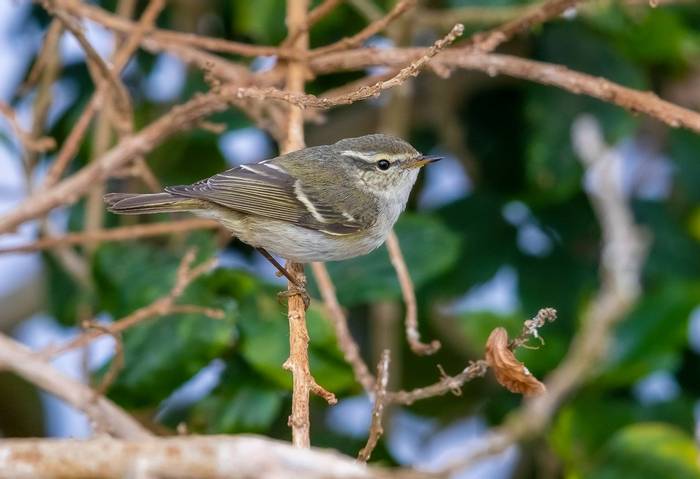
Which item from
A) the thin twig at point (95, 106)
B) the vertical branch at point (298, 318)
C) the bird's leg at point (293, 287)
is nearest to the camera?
the vertical branch at point (298, 318)

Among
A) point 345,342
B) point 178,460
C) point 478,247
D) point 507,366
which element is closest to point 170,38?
point 345,342

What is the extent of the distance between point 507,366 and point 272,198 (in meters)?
1.25

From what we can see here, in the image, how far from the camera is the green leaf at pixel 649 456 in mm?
3006

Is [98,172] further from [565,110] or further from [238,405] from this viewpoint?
[565,110]

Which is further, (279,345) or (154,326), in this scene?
(154,326)

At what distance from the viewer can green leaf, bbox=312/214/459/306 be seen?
3127mm

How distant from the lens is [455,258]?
3178 millimetres

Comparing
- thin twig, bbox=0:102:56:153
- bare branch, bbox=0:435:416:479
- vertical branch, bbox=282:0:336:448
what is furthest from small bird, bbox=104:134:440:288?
bare branch, bbox=0:435:416:479

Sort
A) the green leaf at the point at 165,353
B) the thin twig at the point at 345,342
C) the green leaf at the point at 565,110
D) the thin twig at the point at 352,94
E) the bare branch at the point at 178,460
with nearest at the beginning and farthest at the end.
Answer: the bare branch at the point at 178,460, the thin twig at the point at 352,94, the thin twig at the point at 345,342, the green leaf at the point at 165,353, the green leaf at the point at 565,110

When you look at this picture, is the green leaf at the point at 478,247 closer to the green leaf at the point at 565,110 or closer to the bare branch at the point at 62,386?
the green leaf at the point at 565,110

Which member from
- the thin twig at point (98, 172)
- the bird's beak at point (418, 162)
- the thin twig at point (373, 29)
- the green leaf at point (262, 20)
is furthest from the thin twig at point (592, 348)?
the green leaf at point (262, 20)

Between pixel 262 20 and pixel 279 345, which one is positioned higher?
pixel 262 20

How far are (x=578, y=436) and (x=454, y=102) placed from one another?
4.46 ft

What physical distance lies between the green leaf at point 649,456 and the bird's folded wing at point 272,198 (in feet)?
3.24
